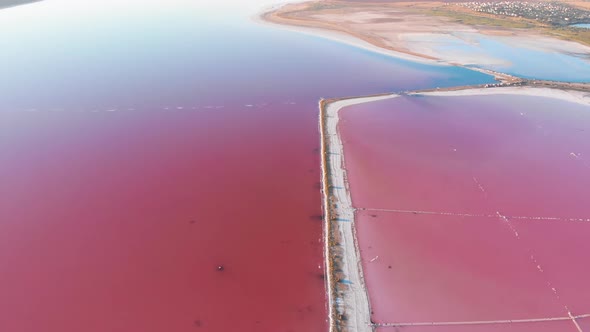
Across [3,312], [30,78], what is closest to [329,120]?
[3,312]

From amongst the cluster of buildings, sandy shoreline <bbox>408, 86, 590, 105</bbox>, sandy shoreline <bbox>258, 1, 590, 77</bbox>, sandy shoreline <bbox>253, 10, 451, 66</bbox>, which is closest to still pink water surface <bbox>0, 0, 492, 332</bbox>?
sandy shoreline <bbox>408, 86, 590, 105</bbox>

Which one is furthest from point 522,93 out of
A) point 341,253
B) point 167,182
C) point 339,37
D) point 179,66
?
point 179,66

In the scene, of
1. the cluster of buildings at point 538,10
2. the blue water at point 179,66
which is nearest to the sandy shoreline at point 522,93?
the blue water at point 179,66

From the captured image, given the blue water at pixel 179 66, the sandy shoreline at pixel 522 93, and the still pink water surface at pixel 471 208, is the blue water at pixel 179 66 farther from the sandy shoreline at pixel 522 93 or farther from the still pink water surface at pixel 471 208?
the still pink water surface at pixel 471 208

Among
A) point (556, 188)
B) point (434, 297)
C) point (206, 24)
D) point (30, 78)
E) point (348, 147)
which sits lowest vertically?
point (434, 297)

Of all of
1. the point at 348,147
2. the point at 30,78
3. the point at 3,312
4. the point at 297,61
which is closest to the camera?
the point at 3,312

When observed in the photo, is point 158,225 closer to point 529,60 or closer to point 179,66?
point 179,66

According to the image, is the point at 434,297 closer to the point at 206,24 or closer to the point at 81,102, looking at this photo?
the point at 81,102
